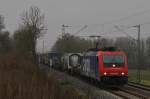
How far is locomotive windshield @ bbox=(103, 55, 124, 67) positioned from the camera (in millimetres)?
Answer: 31642

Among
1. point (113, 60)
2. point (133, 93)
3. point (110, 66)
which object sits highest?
point (113, 60)

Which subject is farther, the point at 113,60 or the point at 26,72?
the point at 113,60

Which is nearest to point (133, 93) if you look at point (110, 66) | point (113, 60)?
point (110, 66)

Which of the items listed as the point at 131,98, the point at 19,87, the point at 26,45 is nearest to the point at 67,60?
the point at 26,45

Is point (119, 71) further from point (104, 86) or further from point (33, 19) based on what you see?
point (33, 19)

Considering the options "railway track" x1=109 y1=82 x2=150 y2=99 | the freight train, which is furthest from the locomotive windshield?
"railway track" x1=109 y1=82 x2=150 y2=99

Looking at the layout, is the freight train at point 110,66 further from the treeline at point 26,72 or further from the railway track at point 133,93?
the treeline at point 26,72

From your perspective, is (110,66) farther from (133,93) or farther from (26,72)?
(26,72)

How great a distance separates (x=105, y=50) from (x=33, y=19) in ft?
105

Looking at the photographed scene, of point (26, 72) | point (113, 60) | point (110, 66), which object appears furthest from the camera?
point (113, 60)

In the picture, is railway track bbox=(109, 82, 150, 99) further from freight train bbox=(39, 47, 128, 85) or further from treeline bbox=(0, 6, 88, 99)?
treeline bbox=(0, 6, 88, 99)

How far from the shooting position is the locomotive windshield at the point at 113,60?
3164cm

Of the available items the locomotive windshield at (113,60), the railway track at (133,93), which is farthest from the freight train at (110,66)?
the railway track at (133,93)

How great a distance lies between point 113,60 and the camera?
31.9 m
